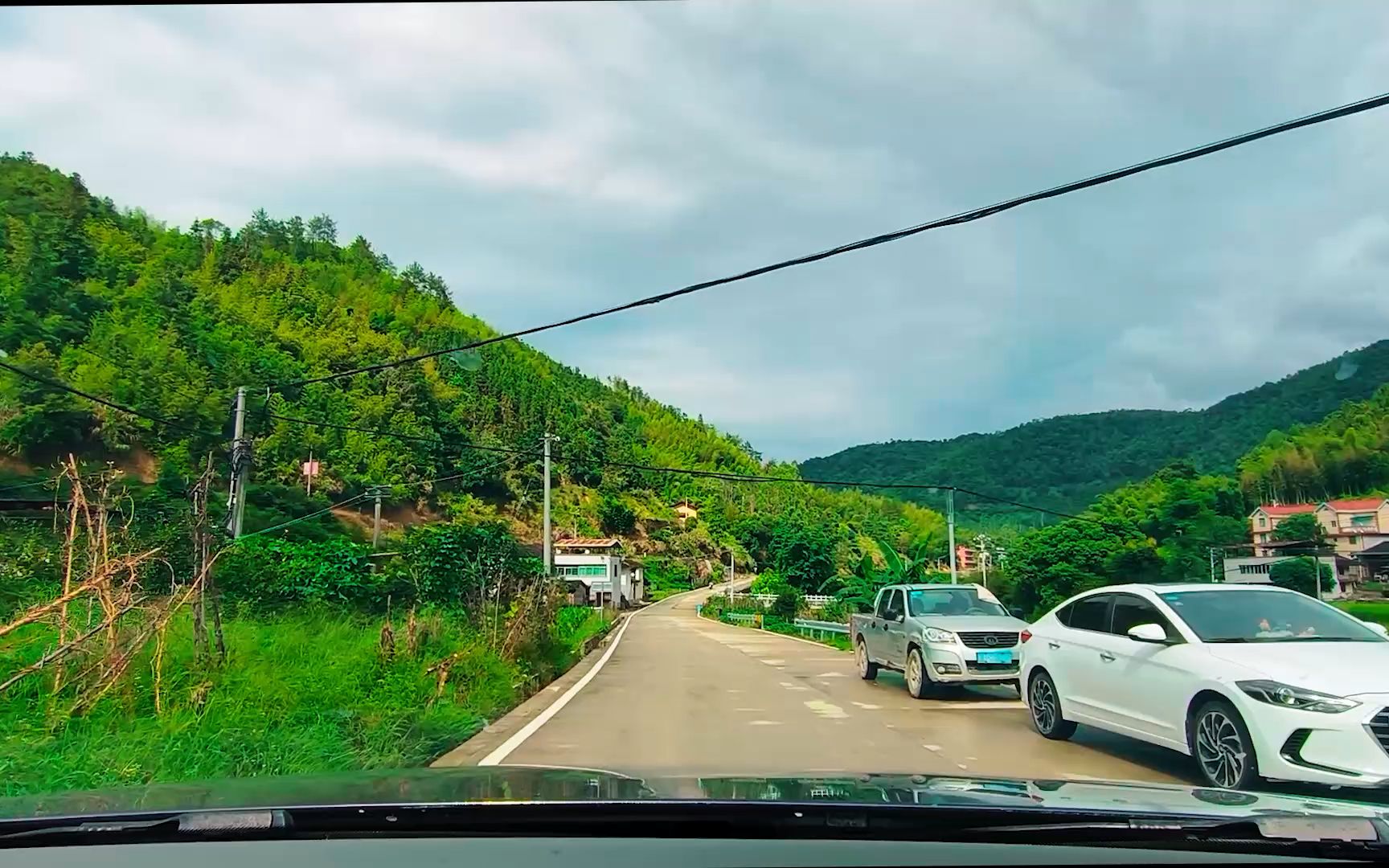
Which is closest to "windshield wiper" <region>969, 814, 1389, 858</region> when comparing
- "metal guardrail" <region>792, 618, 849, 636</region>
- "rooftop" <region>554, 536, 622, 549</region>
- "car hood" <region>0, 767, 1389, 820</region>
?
"car hood" <region>0, 767, 1389, 820</region>

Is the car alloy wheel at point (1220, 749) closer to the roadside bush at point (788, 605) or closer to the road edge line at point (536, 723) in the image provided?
the road edge line at point (536, 723)

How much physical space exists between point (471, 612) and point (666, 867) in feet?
49.2

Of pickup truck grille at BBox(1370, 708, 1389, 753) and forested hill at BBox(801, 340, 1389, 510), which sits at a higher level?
forested hill at BBox(801, 340, 1389, 510)

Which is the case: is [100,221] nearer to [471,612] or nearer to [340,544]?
[340,544]

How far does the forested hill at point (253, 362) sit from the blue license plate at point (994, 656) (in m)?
10.5

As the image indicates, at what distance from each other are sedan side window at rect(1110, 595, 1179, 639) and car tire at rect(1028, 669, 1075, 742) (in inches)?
40.6

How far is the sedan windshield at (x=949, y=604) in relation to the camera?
47.0 feet

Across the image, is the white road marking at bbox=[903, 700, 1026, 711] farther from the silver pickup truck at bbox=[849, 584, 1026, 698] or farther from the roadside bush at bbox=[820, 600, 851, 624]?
the roadside bush at bbox=[820, 600, 851, 624]

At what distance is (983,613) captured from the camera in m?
14.3

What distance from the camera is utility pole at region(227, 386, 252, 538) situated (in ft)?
54.2

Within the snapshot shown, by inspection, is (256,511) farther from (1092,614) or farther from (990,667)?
(1092,614)

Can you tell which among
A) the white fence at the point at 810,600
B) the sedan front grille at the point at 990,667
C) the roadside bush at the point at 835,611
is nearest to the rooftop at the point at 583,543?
the white fence at the point at 810,600

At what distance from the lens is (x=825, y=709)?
12.1 metres

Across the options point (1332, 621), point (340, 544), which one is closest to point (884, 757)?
point (1332, 621)
